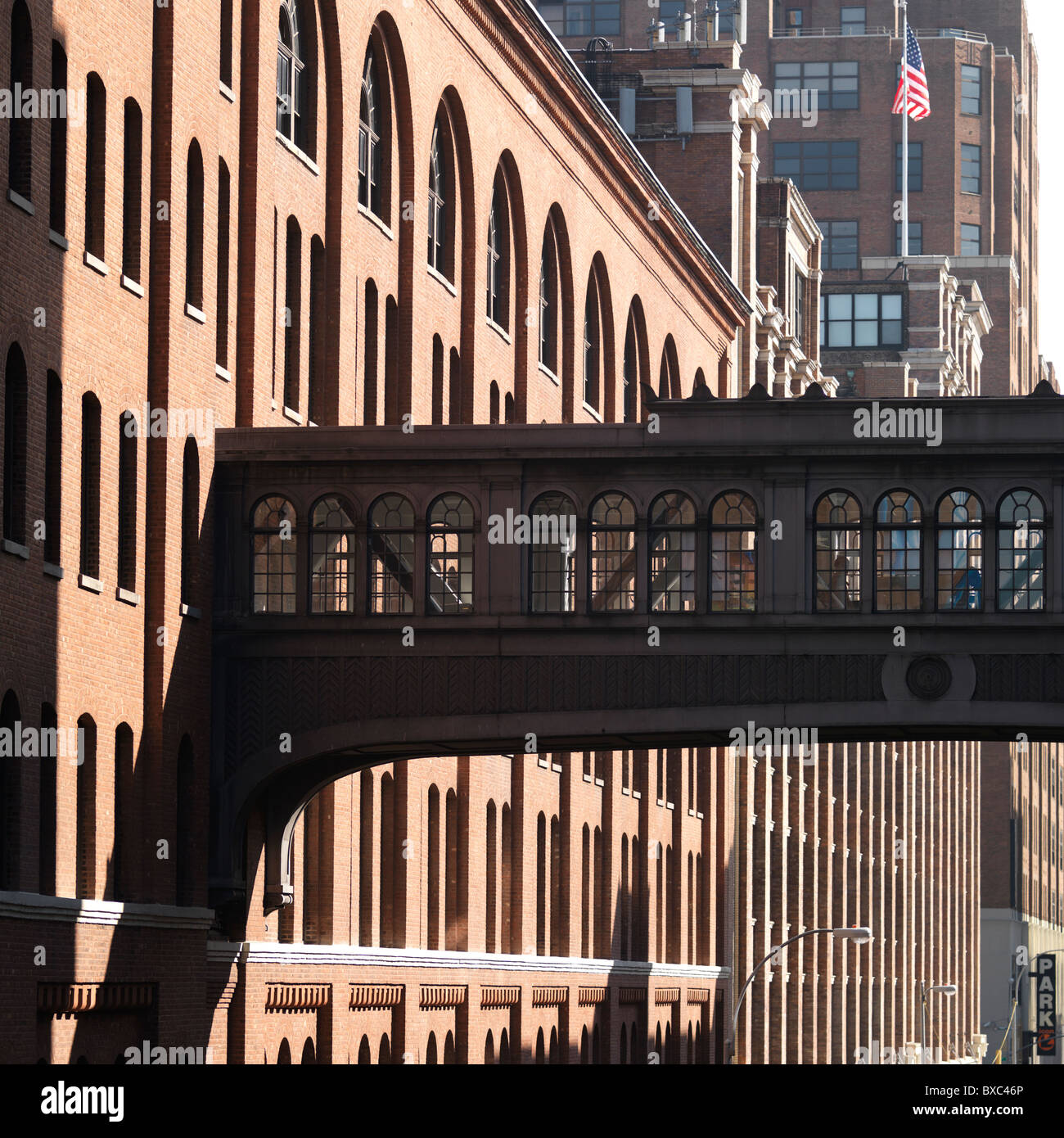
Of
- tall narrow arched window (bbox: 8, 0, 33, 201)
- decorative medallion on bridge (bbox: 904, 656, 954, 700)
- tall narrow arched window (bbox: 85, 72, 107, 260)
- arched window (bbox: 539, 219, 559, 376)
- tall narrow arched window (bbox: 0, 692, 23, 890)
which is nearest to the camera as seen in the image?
tall narrow arched window (bbox: 0, 692, 23, 890)

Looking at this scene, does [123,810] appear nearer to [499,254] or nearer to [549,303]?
[499,254]

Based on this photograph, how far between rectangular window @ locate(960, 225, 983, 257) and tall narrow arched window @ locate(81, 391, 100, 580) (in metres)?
115

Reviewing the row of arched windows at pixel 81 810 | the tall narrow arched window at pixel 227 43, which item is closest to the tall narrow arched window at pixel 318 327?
the tall narrow arched window at pixel 227 43

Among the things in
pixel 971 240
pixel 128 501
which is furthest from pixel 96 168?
pixel 971 240

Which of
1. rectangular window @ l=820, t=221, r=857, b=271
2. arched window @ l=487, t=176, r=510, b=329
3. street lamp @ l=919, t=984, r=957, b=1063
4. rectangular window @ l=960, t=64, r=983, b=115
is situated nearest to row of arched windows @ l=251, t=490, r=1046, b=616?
arched window @ l=487, t=176, r=510, b=329

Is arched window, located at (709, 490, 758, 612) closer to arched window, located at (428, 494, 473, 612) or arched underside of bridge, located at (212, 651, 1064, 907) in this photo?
arched underside of bridge, located at (212, 651, 1064, 907)

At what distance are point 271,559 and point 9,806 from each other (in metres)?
7.06

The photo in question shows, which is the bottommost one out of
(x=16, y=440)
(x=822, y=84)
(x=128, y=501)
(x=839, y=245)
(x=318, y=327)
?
(x=128, y=501)

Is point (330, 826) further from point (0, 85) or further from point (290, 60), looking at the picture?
point (0, 85)

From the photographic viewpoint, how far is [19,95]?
99.2ft

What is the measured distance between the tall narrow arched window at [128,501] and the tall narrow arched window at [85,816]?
2.19 m

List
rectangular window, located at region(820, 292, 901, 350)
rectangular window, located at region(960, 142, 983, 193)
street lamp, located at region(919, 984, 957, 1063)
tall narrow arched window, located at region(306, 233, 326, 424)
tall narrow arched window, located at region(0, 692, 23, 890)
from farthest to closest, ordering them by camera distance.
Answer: rectangular window, located at region(960, 142, 983, 193)
rectangular window, located at region(820, 292, 901, 350)
street lamp, located at region(919, 984, 957, 1063)
tall narrow arched window, located at region(306, 233, 326, 424)
tall narrow arched window, located at region(0, 692, 23, 890)

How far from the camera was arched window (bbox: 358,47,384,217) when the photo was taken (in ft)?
144
